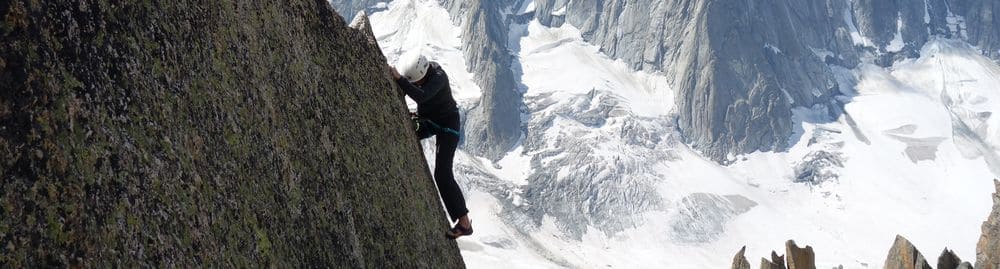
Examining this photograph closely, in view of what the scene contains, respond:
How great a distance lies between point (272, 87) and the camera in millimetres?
8375

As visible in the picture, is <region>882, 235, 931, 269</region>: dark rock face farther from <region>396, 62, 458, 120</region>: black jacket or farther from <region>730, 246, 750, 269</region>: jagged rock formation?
<region>396, 62, 458, 120</region>: black jacket

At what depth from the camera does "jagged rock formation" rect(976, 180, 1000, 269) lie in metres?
20.6

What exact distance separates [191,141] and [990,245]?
798 inches

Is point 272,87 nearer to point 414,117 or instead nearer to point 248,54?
point 248,54

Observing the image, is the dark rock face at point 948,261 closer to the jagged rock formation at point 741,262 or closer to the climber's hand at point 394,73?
the jagged rock formation at point 741,262

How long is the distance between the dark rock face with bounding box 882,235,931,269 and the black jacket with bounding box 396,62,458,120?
14.3m

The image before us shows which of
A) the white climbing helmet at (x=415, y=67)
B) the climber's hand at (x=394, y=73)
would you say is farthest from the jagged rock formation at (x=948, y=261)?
the climber's hand at (x=394, y=73)

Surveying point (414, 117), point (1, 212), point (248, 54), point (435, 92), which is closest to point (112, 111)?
point (1, 212)

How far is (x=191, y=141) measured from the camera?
6.52 meters

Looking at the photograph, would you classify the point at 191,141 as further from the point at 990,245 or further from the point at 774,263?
the point at 990,245

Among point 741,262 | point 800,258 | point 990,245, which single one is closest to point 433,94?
point 741,262

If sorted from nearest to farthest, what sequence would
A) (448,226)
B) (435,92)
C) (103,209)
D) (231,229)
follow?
(103,209) → (231,229) → (435,92) → (448,226)

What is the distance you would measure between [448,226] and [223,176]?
660 cm

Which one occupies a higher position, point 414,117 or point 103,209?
point 103,209
